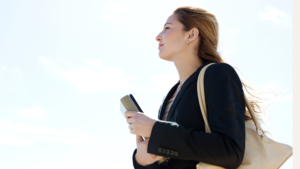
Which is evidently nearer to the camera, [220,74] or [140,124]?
[140,124]

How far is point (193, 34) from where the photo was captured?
3.92 metres

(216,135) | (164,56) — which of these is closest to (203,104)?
(216,135)

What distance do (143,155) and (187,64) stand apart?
137cm

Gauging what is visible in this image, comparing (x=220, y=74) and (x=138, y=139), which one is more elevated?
(x=220, y=74)

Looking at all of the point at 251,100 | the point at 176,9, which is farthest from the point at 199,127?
the point at 176,9

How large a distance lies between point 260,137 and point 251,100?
0.82m

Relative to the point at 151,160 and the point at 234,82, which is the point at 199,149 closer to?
the point at 151,160

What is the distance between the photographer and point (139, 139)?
320cm

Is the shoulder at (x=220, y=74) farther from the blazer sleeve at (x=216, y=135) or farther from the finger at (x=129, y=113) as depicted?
the finger at (x=129, y=113)

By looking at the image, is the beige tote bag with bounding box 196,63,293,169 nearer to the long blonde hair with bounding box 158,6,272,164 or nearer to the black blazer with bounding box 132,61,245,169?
the black blazer with bounding box 132,61,245,169

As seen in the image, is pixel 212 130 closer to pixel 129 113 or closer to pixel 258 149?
pixel 258 149

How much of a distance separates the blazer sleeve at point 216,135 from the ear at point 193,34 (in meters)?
1.04

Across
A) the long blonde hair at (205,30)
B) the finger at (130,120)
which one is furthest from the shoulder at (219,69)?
the finger at (130,120)

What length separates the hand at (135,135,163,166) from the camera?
2992 millimetres
